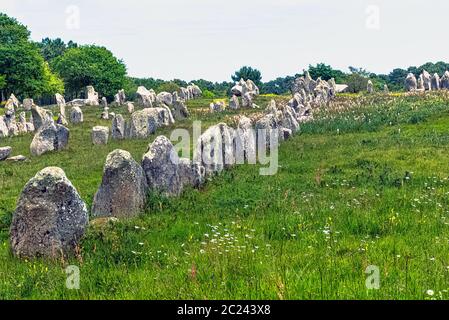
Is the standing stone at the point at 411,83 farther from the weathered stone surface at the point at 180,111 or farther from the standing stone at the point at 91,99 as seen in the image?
the standing stone at the point at 91,99

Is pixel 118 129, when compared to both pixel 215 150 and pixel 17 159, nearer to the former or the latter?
pixel 17 159

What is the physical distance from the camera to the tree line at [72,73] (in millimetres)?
74875

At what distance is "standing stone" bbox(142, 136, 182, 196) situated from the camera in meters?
16.5

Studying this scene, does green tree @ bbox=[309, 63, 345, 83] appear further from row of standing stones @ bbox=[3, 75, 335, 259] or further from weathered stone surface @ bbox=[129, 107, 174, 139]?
row of standing stones @ bbox=[3, 75, 335, 259]

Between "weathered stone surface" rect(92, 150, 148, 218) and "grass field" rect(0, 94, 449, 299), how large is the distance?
2.21 feet

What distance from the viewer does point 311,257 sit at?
9.08 meters

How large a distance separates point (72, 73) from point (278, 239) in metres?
87.8

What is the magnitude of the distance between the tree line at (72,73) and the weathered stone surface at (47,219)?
67100mm

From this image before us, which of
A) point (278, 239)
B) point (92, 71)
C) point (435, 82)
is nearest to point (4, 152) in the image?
point (278, 239)

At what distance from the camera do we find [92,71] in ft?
301

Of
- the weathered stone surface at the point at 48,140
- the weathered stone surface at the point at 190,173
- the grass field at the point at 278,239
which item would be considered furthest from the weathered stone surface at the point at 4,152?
the weathered stone surface at the point at 190,173

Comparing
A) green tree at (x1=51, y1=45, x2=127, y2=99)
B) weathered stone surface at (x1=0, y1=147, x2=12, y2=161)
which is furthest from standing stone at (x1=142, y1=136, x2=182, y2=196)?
green tree at (x1=51, y1=45, x2=127, y2=99)

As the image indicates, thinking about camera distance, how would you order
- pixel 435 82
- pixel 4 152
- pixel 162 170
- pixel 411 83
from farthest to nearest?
1. pixel 411 83
2. pixel 435 82
3. pixel 4 152
4. pixel 162 170
